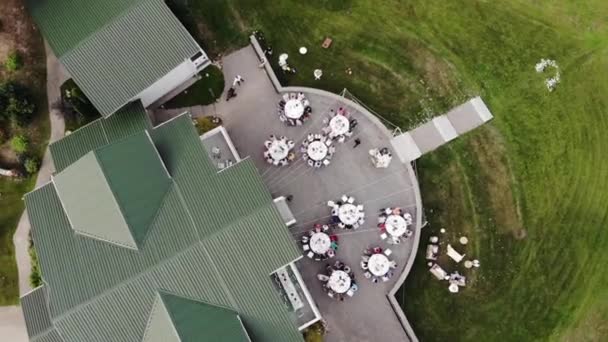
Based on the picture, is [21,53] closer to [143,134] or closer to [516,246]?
[143,134]

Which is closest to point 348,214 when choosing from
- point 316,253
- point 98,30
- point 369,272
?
point 316,253

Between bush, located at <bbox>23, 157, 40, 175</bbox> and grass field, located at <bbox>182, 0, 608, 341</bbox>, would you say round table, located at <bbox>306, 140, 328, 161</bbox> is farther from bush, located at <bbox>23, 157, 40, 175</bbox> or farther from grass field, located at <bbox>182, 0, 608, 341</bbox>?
bush, located at <bbox>23, 157, 40, 175</bbox>

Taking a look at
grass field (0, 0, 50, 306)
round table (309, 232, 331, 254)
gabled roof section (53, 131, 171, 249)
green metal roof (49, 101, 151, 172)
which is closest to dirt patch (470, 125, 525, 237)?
round table (309, 232, 331, 254)

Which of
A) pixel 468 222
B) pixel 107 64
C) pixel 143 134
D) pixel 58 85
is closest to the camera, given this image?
pixel 143 134

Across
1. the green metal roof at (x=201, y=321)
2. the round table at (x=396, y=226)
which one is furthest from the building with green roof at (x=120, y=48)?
the round table at (x=396, y=226)

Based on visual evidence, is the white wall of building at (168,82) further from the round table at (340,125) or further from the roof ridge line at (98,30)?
the round table at (340,125)

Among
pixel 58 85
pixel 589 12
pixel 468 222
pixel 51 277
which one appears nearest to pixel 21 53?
pixel 58 85
